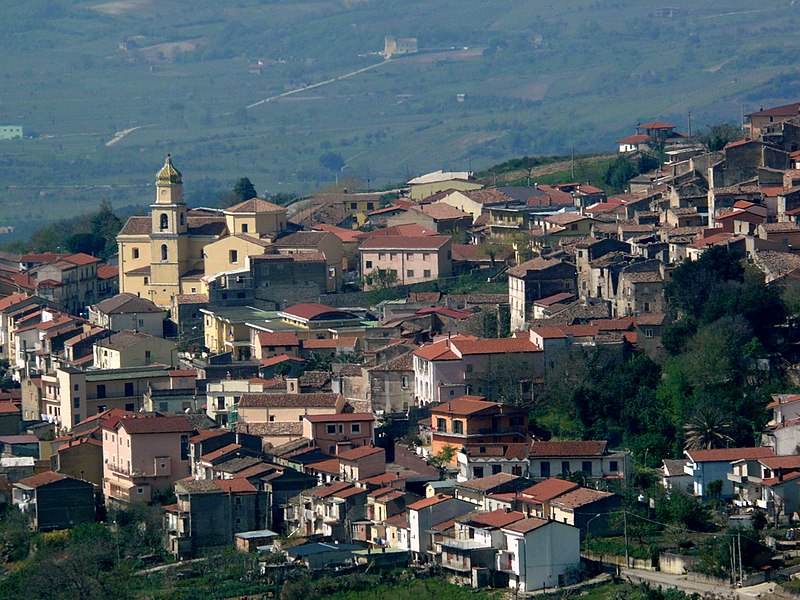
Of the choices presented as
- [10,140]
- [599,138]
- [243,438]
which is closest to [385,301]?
[243,438]

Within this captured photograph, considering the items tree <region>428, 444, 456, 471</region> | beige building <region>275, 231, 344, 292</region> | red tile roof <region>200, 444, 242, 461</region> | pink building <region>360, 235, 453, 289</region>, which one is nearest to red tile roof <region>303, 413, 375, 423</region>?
red tile roof <region>200, 444, 242, 461</region>

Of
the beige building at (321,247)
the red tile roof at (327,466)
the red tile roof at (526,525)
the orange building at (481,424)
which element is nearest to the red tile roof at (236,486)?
the red tile roof at (327,466)

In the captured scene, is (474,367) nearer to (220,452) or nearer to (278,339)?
(220,452)

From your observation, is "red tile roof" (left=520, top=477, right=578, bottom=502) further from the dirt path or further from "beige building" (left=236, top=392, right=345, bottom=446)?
the dirt path

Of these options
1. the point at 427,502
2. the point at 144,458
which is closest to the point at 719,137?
the point at 144,458

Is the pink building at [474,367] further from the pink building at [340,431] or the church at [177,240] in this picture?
the church at [177,240]

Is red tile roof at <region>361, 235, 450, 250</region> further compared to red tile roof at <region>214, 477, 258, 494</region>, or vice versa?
red tile roof at <region>361, 235, 450, 250</region>
